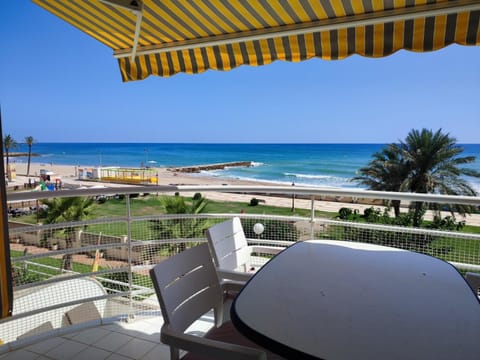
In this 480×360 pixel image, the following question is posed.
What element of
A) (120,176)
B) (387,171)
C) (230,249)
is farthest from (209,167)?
(230,249)

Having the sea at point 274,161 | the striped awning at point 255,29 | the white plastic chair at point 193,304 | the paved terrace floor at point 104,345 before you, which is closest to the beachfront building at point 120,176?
the sea at point 274,161

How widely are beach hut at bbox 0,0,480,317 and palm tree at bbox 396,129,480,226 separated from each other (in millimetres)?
11231

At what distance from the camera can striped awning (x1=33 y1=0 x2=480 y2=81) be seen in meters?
1.97

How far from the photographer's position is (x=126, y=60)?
288cm

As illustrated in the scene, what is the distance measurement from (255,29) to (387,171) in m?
11.7

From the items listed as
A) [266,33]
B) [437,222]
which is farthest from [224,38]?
[437,222]

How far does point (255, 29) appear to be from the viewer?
241 cm

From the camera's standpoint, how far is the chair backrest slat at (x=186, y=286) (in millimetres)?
1276

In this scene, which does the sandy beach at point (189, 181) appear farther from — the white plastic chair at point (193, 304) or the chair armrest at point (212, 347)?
the chair armrest at point (212, 347)

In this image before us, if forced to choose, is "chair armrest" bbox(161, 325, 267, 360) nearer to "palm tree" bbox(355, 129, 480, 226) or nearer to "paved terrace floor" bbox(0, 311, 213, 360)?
"paved terrace floor" bbox(0, 311, 213, 360)

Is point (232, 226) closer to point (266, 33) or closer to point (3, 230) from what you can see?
point (3, 230)

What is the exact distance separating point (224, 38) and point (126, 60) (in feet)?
3.20

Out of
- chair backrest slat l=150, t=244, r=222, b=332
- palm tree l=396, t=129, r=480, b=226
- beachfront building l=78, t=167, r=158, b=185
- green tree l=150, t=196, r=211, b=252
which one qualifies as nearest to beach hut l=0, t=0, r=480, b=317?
chair backrest slat l=150, t=244, r=222, b=332

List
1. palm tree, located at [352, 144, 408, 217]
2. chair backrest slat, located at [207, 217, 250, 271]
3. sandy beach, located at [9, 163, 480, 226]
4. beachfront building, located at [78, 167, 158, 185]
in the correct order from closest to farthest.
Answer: chair backrest slat, located at [207, 217, 250, 271], palm tree, located at [352, 144, 408, 217], sandy beach, located at [9, 163, 480, 226], beachfront building, located at [78, 167, 158, 185]
